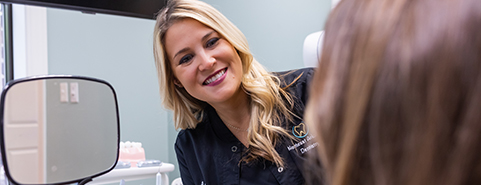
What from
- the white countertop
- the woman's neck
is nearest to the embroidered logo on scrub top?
the woman's neck

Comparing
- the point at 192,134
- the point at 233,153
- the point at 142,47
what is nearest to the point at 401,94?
the point at 233,153

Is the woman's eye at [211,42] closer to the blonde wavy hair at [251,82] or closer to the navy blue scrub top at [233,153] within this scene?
the blonde wavy hair at [251,82]

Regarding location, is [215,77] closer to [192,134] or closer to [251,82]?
[251,82]

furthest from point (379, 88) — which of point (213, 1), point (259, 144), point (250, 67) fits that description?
point (213, 1)

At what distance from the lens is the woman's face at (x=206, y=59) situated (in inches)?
49.4

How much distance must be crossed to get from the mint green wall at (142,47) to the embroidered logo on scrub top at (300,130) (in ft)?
2.18

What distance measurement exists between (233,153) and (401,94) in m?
1.09

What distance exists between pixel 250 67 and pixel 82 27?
5.49 ft

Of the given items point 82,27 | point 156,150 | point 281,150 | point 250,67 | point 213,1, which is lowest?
point 156,150

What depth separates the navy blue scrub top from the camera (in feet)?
4.08

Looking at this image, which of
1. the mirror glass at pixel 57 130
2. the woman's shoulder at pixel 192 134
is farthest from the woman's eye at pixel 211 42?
the mirror glass at pixel 57 130

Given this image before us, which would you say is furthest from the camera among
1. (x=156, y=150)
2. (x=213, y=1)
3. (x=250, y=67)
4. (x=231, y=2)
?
(x=156, y=150)

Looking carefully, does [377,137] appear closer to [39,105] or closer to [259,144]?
[39,105]

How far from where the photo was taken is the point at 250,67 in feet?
4.55
